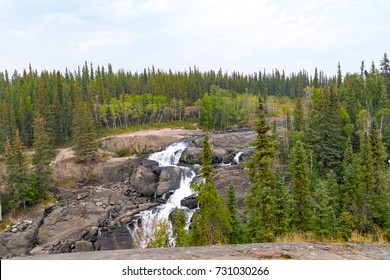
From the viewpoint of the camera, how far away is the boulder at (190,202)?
127 ft

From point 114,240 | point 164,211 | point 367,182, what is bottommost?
point 114,240

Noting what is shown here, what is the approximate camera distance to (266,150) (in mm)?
21844

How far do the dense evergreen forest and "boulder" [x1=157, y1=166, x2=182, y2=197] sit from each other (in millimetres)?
14709

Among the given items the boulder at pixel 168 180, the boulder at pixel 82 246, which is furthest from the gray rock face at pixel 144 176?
the boulder at pixel 82 246

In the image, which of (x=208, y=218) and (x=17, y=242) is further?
(x=17, y=242)

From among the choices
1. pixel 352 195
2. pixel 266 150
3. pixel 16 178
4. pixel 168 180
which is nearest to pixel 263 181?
pixel 266 150

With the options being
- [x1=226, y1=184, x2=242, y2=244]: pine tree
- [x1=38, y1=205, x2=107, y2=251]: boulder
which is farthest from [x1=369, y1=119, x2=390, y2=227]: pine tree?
[x1=38, y1=205, x2=107, y2=251]: boulder

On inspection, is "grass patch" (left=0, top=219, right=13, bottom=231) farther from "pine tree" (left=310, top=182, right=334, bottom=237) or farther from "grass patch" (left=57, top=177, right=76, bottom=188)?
"pine tree" (left=310, top=182, right=334, bottom=237)

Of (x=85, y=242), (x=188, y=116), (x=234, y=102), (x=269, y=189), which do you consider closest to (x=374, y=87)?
(x=234, y=102)

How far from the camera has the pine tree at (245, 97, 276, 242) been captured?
21.9 m

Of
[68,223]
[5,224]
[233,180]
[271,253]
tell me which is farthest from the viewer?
[233,180]

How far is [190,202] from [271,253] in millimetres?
32381

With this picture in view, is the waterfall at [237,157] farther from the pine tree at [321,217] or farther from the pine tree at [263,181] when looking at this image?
the pine tree at [263,181]

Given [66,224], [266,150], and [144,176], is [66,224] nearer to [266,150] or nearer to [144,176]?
[144,176]
